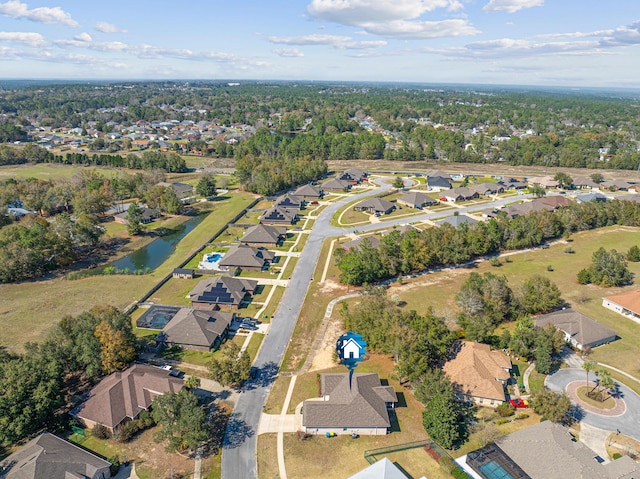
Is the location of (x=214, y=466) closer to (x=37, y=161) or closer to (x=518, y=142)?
(x=37, y=161)

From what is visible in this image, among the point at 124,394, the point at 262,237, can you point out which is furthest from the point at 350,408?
the point at 262,237

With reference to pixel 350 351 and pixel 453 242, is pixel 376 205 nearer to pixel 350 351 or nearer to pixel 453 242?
pixel 453 242

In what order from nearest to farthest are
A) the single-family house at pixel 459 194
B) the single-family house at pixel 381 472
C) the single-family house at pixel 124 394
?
the single-family house at pixel 381 472, the single-family house at pixel 124 394, the single-family house at pixel 459 194

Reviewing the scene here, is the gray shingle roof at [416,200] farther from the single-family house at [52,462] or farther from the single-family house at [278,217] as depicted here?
the single-family house at [52,462]

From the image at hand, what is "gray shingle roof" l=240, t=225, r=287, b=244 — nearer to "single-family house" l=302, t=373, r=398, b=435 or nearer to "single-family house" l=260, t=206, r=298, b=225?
"single-family house" l=260, t=206, r=298, b=225

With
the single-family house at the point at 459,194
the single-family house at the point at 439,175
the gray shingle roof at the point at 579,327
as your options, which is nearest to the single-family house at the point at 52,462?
the gray shingle roof at the point at 579,327

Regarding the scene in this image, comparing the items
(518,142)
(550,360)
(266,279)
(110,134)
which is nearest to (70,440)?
(266,279)
